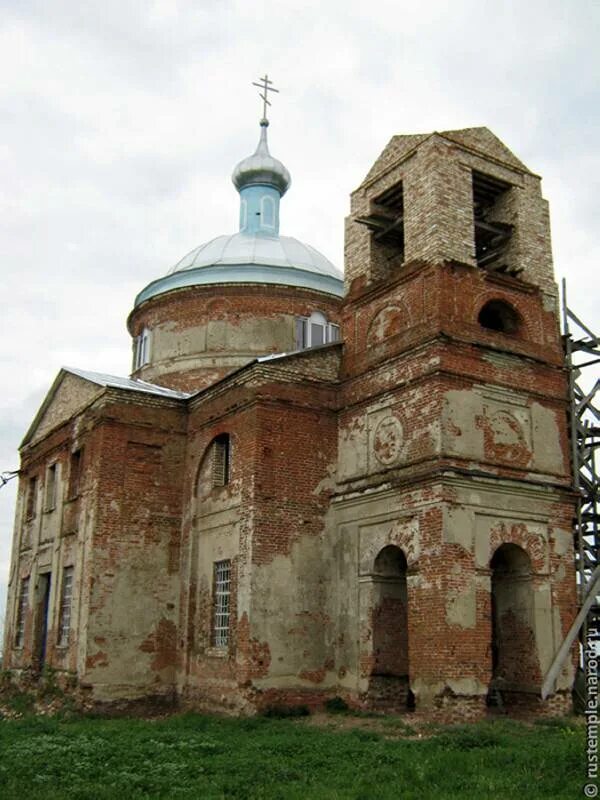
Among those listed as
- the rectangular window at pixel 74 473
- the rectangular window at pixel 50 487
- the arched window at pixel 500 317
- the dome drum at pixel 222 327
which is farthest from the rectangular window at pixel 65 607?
the arched window at pixel 500 317

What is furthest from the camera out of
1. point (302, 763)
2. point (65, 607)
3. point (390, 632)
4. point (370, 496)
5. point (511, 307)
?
point (65, 607)

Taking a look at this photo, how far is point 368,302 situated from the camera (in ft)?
52.2

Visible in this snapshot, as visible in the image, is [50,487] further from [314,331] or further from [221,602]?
[314,331]

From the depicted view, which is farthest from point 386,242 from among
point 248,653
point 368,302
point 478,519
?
point 248,653

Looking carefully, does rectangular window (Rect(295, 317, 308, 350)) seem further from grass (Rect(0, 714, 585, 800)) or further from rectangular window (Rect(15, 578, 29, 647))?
grass (Rect(0, 714, 585, 800))

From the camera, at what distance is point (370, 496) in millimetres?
14531

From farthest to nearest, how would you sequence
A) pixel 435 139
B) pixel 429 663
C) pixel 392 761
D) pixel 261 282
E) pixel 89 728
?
pixel 261 282 < pixel 435 139 < pixel 89 728 < pixel 429 663 < pixel 392 761

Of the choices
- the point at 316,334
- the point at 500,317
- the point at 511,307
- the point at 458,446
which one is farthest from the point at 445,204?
the point at 316,334

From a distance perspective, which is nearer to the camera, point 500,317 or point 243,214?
point 500,317

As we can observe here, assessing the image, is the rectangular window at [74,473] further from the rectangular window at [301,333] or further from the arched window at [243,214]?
the arched window at [243,214]

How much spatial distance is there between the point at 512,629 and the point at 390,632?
1.97 m

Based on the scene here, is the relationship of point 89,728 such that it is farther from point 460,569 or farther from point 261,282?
point 261,282

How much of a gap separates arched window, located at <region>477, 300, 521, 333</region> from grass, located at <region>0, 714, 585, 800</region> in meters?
6.58

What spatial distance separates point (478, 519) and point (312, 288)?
964 centimetres
